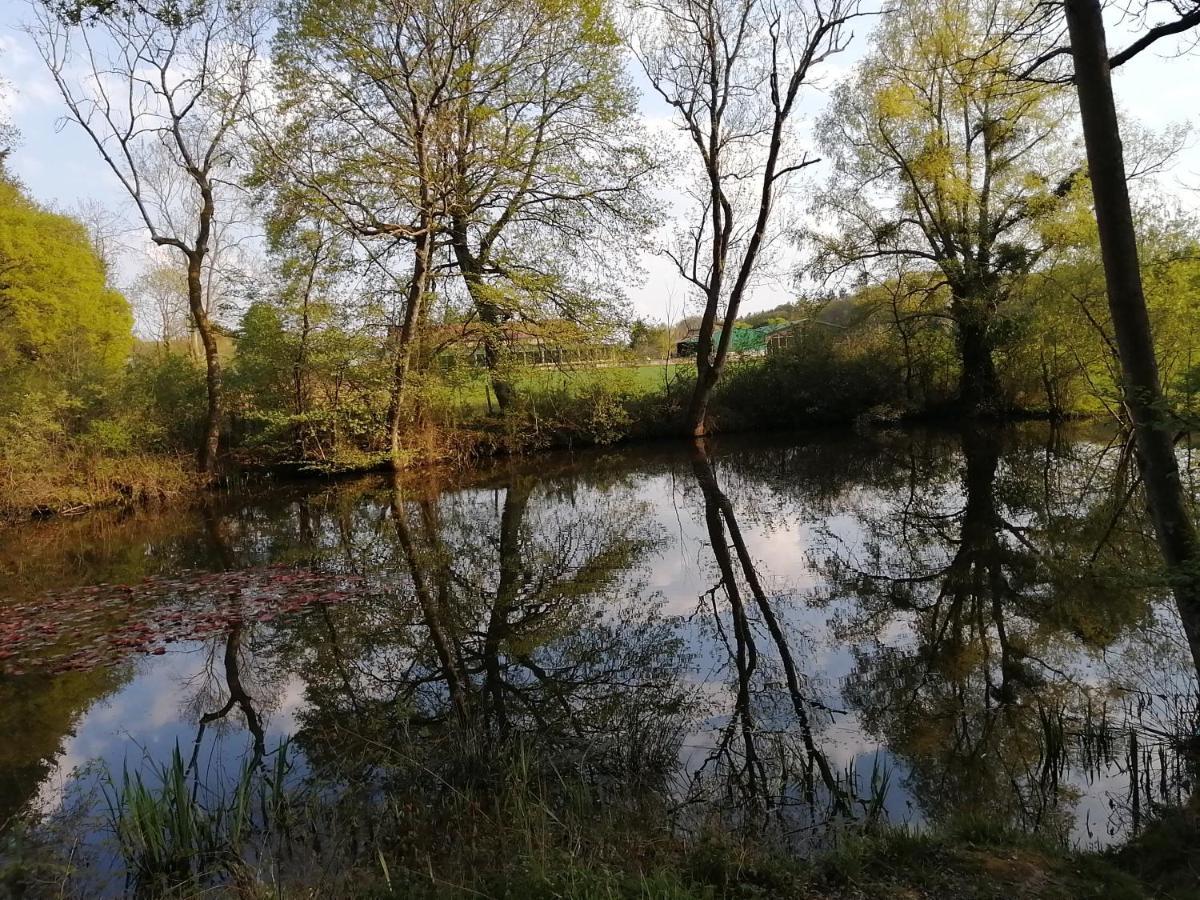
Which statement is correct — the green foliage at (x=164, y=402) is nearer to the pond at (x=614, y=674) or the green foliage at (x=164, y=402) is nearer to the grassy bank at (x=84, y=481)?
the grassy bank at (x=84, y=481)

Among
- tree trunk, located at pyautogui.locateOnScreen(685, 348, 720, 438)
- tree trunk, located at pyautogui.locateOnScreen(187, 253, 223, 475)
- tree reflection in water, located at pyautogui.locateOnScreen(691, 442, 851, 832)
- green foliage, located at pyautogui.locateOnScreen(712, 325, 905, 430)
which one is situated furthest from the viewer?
green foliage, located at pyautogui.locateOnScreen(712, 325, 905, 430)

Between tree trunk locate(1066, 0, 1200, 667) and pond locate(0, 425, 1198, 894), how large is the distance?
0.34 meters

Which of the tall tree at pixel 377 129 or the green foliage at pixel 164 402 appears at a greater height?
the tall tree at pixel 377 129

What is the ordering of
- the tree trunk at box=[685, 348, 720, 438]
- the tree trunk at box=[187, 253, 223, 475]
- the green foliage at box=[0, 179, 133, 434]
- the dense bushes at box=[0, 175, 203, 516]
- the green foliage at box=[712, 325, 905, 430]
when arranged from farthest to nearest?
1. the green foliage at box=[712, 325, 905, 430]
2. the tree trunk at box=[685, 348, 720, 438]
3. the tree trunk at box=[187, 253, 223, 475]
4. the green foliage at box=[0, 179, 133, 434]
5. the dense bushes at box=[0, 175, 203, 516]

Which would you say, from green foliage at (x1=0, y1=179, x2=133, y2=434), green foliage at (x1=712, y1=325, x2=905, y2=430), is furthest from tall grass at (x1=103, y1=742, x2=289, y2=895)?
green foliage at (x1=712, y1=325, x2=905, y2=430)

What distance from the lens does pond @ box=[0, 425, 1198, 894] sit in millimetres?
4363

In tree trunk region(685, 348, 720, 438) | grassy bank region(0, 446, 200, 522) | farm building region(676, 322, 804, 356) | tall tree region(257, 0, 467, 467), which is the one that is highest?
tall tree region(257, 0, 467, 467)

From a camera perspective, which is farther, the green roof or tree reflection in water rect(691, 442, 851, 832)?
the green roof

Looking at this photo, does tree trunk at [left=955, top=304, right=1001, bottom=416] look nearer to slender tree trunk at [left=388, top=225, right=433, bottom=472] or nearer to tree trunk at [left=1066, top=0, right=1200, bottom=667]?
slender tree trunk at [left=388, top=225, right=433, bottom=472]

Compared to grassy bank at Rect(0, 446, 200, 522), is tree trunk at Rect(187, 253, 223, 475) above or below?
above

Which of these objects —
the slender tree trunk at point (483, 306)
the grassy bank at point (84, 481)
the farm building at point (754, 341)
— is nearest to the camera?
the grassy bank at point (84, 481)

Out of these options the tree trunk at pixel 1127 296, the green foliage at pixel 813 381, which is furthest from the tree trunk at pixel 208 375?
the tree trunk at pixel 1127 296

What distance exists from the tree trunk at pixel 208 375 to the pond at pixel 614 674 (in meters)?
6.18

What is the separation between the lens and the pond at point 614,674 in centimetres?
436
